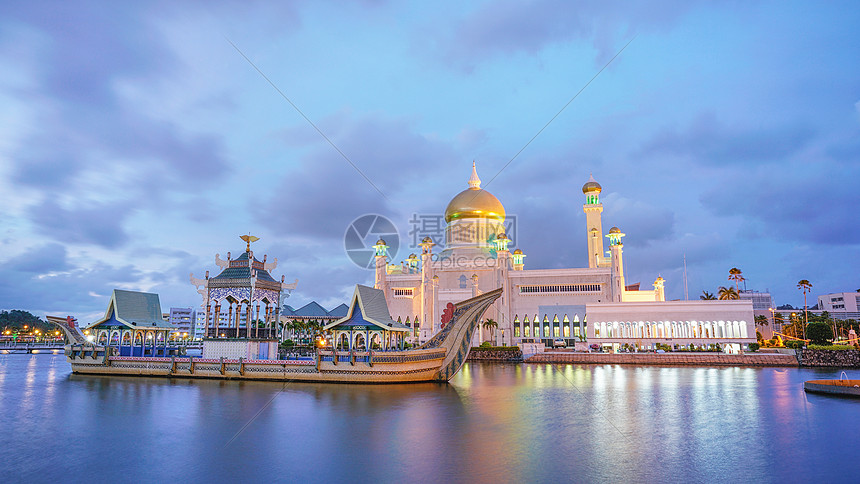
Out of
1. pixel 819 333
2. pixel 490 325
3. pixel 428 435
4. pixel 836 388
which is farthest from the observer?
pixel 490 325

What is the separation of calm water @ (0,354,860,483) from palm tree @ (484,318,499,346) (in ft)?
88.0

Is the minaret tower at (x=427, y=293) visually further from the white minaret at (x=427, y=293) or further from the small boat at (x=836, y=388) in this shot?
the small boat at (x=836, y=388)

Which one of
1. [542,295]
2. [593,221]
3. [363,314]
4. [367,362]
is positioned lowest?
[367,362]

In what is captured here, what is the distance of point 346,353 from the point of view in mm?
25469

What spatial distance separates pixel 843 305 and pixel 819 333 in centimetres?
6987

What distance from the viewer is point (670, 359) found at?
40219 millimetres

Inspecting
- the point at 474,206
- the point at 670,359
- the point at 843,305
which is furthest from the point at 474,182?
the point at 843,305

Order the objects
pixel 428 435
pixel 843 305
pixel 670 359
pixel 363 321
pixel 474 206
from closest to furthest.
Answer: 1. pixel 428 435
2. pixel 363 321
3. pixel 670 359
4. pixel 474 206
5. pixel 843 305

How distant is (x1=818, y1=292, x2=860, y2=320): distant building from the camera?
93325mm

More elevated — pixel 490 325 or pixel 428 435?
pixel 490 325

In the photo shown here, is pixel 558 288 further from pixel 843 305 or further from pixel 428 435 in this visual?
pixel 843 305

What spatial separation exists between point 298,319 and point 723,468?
4802 centimetres

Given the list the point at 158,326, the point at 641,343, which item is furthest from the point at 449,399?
the point at 641,343

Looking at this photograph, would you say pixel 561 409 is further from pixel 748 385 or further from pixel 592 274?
pixel 592 274
